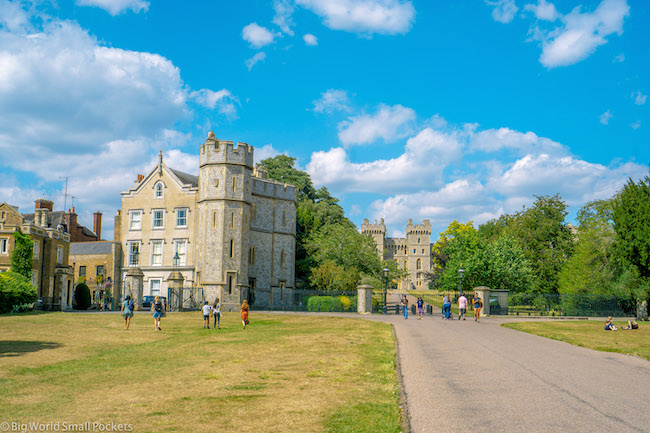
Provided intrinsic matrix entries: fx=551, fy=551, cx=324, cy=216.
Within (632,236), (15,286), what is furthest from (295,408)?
(632,236)

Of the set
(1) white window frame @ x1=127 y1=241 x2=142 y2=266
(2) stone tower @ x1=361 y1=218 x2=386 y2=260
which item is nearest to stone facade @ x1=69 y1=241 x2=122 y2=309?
(1) white window frame @ x1=127 y1=241 x2=142 y2=266

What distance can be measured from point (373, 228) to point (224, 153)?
363 ft

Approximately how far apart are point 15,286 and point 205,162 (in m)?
17.6

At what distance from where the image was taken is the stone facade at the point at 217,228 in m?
45.3

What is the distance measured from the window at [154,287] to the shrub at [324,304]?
49.7ft

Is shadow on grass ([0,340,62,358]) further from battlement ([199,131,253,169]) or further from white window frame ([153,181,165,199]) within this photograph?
white window frame ([153,181,165,199])

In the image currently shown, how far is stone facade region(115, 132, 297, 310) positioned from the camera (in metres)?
45.3

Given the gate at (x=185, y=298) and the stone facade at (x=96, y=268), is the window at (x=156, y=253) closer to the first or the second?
the stone facade at (x=96, y=268)

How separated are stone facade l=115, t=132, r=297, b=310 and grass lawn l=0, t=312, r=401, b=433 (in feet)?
81.7

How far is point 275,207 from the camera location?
52.8 metres

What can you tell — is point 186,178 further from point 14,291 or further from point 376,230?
point 376,230

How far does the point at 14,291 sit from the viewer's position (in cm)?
3459

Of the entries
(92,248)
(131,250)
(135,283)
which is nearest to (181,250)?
(131,250)

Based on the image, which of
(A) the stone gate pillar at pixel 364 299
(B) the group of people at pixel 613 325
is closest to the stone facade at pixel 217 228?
(A) the stone gate pillar at pixel 364 299
